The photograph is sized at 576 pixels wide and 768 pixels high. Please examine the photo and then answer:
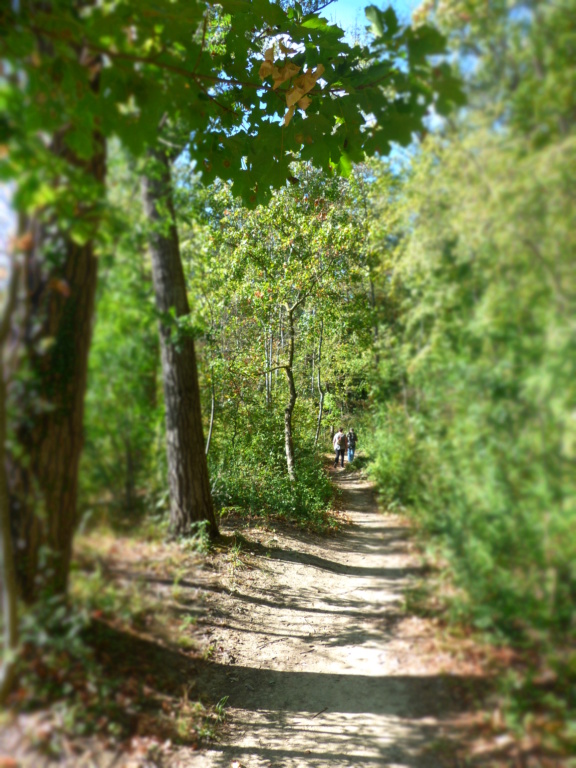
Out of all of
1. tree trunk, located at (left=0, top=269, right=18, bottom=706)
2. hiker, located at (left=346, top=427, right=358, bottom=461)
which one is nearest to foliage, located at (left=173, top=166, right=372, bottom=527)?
hiker, located at (left=346, top=427, right=358, bottom=461)

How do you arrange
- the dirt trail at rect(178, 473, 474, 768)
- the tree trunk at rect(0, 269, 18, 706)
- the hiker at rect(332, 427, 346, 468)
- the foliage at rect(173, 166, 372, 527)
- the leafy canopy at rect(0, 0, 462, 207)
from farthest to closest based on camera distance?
the hiker at rect(332, 427, 346, 468)
the foliage at rect(173, 166, 372, 527)
the dirt trail at rect(178, 473, 474, 768)
the leafy canopy at rect(0, 0, 462, 207)
the tree trunk at rect(0, 269, 18, 706)

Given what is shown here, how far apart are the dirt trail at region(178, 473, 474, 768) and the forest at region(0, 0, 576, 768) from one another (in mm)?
162

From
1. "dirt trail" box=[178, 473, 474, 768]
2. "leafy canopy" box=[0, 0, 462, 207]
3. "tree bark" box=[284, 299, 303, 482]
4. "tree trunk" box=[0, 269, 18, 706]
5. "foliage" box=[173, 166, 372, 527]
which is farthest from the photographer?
"tree bark" box=[284, 299, 303, 482]

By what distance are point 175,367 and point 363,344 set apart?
0.91 meters

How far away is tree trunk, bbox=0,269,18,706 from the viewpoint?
137 centimetres

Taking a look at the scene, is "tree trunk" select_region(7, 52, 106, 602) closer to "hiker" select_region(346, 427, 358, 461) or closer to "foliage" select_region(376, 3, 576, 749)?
"foliage" select_region(376, 3, 576, 749)

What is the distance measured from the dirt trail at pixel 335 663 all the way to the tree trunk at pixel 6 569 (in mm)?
1343

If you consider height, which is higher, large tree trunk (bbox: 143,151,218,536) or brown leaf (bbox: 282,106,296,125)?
brown leaf (bbox: 282,106,296,125)

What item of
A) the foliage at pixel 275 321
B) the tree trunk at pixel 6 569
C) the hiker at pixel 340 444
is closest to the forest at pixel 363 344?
the tree trunk at pixel 6 569

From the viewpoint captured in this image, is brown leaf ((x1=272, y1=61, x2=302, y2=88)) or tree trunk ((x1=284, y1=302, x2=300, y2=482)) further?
tree trunk ((x1=284, y1=302, x2=300, y2=482))

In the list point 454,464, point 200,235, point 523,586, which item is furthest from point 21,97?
point 523,586

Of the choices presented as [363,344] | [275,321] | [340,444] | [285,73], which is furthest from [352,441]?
[275,321]

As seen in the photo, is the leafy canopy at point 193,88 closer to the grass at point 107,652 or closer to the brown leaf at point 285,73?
the brown leaf at point 285,73

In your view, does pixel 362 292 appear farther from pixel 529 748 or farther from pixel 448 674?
pixel 529 748
